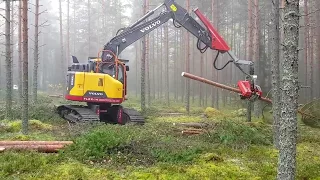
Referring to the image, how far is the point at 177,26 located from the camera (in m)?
14.2

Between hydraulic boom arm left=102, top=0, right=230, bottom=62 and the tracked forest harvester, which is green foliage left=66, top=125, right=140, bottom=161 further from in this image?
hydraulic boom arm left=102, top=0, right=230, bottom=62

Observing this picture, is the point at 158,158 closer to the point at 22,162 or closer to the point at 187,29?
the point at 22,162

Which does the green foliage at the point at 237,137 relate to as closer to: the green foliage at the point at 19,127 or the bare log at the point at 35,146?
the bare log at the point at 35,146

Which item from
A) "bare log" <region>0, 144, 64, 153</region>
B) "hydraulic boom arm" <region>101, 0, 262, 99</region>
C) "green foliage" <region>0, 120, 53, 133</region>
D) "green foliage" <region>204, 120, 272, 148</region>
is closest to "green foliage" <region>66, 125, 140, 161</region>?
"bare log" <region>0, 144, 64, 153</region>

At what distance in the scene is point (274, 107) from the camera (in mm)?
9656

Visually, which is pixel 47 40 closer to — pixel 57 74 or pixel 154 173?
pixel 57 74

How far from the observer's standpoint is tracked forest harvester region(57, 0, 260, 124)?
13.6m

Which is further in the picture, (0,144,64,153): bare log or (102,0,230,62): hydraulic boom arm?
(102,0,230,62): hydraulic boom arm

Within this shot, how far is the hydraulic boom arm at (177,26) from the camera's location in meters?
13.4

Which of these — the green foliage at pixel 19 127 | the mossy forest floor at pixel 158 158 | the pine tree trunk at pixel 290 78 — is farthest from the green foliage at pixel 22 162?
the pine tree trunk at pixel 290 78

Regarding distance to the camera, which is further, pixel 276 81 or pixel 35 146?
pixel 276 81

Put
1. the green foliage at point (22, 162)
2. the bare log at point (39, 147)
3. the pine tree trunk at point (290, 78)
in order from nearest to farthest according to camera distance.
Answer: the pine tree trunk at point (290, 78), the green foliage at point (22, 162), the bare log at point (39, 147)

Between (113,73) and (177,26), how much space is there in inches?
137

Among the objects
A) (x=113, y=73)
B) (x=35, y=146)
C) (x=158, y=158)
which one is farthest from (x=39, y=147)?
(x=113, y=73)
